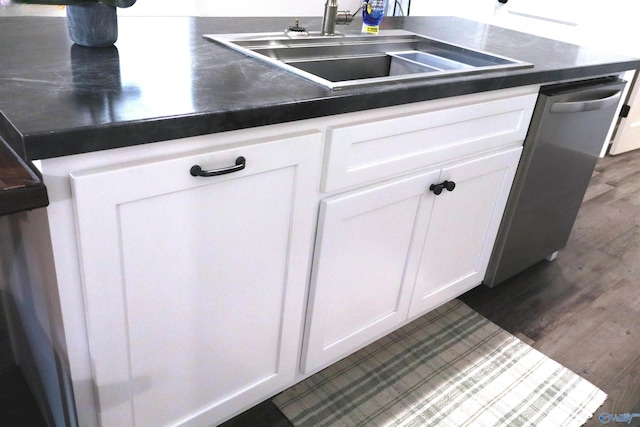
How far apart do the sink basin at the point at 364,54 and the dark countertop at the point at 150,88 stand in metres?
0.14

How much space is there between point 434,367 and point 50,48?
4.69ft

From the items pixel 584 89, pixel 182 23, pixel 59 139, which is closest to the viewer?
pixel 59 139

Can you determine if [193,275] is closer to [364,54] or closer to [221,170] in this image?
[221,170]

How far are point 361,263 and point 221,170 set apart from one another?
1.91ft

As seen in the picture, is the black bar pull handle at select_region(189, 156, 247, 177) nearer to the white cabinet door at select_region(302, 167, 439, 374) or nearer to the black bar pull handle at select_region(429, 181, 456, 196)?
the white cabinet door at select_region(302, 167, 439, 374)

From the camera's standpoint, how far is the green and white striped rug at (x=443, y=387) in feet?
5.10

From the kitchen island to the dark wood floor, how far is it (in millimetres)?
367

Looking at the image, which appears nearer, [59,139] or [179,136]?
[59,139]

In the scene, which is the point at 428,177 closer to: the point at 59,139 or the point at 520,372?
the point at 520,372

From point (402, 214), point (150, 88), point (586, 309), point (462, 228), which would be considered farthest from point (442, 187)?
point (586, 309)

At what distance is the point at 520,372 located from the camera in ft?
5.78

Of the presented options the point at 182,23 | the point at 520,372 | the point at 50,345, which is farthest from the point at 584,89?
the point at 50,345

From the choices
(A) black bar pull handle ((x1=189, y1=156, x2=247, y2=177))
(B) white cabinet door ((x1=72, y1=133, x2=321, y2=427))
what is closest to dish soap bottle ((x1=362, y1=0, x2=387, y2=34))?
(B) white cabinet door ((x1=72, y1=133, x2=321, y2=427))

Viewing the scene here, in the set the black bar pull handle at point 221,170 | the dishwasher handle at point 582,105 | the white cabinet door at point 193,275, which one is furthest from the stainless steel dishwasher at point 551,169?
the black bar pull handle at point 221,170
